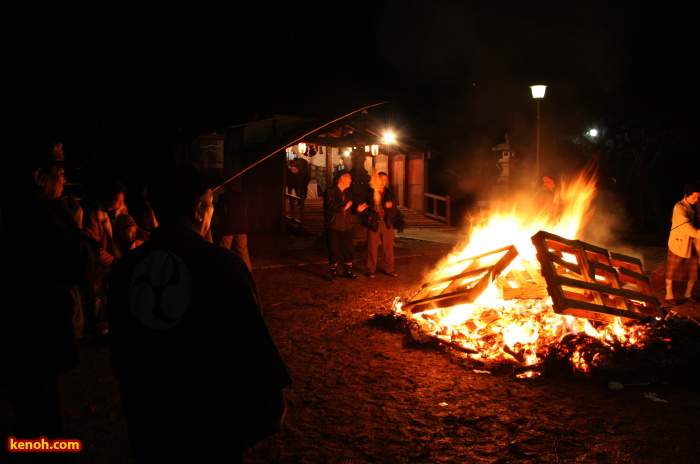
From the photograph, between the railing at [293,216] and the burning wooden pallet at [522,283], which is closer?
the burning wooden pallet at [522,283]

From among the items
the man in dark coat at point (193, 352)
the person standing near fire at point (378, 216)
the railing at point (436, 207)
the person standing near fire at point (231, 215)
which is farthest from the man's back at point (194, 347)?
the railing at point (436, 207)

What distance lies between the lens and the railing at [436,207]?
19.2 meters

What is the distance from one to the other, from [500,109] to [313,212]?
37.2 feet

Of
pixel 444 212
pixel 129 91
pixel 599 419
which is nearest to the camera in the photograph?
pixel 599 419

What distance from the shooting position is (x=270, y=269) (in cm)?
1047

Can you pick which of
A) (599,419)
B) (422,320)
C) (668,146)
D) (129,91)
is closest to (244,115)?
(129,91)

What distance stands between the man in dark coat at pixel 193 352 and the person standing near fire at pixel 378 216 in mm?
7357

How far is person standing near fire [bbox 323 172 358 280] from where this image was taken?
886cm

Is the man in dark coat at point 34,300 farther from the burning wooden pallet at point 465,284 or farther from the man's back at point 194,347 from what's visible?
the burning wooden pallet at point 465,284

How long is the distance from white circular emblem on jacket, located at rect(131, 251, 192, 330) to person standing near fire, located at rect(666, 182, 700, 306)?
7529 mm

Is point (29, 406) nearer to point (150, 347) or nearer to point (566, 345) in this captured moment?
point (150, 347)

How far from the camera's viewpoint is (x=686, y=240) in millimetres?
7148

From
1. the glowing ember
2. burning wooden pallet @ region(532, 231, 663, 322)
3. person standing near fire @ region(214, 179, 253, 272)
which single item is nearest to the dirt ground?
the glowing ember

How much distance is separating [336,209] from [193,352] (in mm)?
7102
